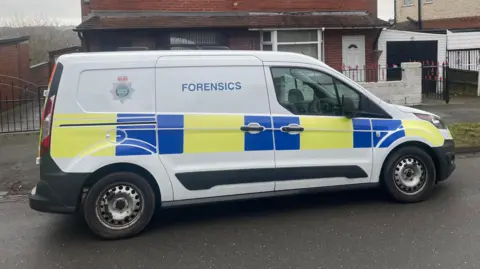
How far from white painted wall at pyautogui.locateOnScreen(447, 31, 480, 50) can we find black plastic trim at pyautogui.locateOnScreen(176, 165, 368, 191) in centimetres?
1558

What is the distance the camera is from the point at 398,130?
5742 millimetres

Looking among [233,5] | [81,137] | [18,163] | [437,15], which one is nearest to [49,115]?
[81,137]

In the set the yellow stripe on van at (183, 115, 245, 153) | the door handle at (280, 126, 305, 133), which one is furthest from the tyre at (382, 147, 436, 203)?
the yellow stripe on van at (183, 115, 245, 153)

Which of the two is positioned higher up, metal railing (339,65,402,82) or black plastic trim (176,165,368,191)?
metal railing (339,65,402,82)

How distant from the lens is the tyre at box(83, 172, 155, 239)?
4.94 metres

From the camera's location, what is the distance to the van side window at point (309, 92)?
17.9ft

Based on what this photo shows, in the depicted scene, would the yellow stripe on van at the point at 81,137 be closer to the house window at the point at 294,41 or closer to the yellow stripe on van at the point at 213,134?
the yellow stripe on van at the point at 213,134

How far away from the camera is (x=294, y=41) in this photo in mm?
16797

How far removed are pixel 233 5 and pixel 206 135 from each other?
12.2 metres

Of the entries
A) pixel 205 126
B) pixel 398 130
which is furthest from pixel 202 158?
pixel 398 130

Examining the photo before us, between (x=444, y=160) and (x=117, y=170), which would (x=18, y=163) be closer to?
(x=117, y=170)

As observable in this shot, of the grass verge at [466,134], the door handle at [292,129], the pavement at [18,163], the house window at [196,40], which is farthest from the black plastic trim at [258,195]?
the house window at [196,40]

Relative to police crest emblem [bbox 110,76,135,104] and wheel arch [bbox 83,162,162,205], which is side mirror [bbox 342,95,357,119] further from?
police crest emblem [bbox 110,76,135,104]

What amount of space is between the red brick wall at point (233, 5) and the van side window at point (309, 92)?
11.5 meters
